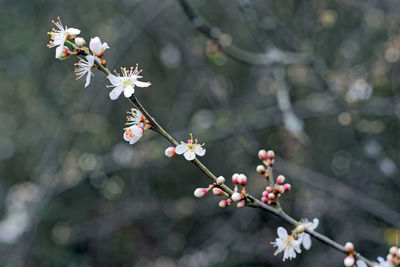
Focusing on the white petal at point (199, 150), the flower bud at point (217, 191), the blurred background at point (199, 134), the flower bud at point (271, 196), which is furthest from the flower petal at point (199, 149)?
the blurred background at point (199, 134)

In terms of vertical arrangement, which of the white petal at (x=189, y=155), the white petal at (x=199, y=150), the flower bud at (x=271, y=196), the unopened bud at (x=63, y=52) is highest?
the unopened bud at (x=63, y=52)

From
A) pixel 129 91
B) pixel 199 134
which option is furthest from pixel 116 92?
pixel 199 134

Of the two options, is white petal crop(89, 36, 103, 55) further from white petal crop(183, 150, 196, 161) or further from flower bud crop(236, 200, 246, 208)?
flower bud crop(236, 200, 246, 208)

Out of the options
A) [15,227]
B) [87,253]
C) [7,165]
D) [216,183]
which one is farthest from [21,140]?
[216,183]

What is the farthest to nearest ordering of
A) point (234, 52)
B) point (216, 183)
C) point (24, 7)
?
point (24, 7) < point (234, 52) < point (216, 183)

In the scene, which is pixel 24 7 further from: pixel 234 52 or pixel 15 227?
pixel 234 52

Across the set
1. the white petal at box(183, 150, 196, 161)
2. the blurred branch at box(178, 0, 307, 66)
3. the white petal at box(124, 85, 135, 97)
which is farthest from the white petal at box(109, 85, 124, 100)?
the blurred branch at box(178, 0, 307, 66)

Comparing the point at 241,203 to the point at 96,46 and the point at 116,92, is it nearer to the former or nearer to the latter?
the point at 116,92

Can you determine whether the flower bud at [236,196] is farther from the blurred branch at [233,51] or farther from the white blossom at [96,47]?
the blurred branch at [233,51]
